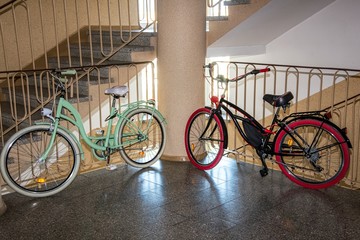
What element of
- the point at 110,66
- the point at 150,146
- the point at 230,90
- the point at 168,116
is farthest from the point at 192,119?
the point at 230,90

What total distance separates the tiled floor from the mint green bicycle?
0.62 feet

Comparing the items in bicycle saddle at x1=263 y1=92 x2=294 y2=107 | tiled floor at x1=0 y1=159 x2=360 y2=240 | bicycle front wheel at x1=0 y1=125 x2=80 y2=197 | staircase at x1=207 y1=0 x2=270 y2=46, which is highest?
staircase at x1=207 y1=0 x2=270 y2=46

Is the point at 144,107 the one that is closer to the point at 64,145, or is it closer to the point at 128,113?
the point at 128,113

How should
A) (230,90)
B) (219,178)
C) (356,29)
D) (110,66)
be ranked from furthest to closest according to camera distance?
1. (230,90)
2. (356,29)
3. (110,66)
4. (219,178)

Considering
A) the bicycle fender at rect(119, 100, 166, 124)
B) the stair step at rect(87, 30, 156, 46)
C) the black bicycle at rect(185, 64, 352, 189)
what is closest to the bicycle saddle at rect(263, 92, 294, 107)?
the black bicycle at rect(185, 64, 352, 189)

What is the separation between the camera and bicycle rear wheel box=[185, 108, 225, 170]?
4.30 m

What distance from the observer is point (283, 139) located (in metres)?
3.89

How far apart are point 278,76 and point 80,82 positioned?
3377 millimetres

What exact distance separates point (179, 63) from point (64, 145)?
146 centimetres

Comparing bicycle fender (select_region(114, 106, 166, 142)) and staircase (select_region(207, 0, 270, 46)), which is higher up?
staircase (select_region(207, 0, 270, 46))

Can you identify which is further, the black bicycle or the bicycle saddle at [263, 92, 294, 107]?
the bicycle saddle at [263, 92, 294, 107]

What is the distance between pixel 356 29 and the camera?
582cm

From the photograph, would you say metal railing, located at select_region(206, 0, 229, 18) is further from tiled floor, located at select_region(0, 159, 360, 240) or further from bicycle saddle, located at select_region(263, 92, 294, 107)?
tiled floor, located at select_region(0, 159, 360, 240)

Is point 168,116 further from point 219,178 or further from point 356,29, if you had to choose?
point 356,29
